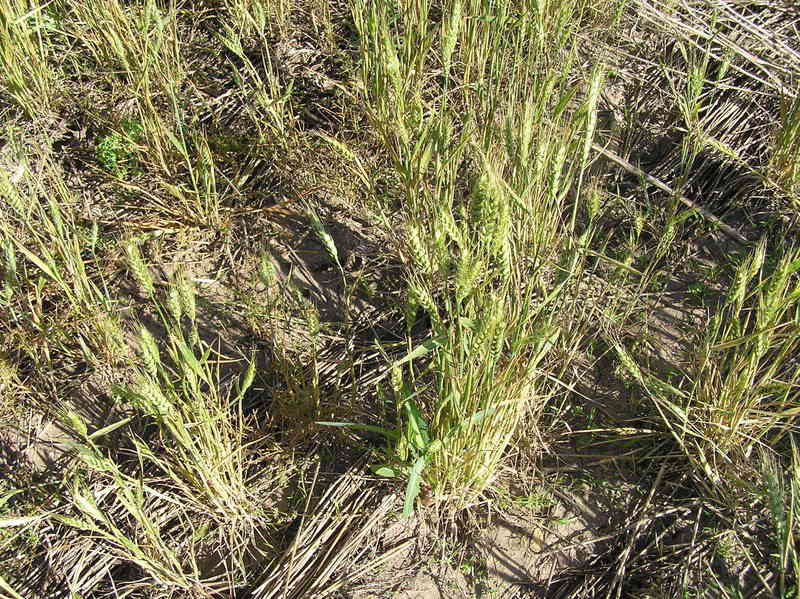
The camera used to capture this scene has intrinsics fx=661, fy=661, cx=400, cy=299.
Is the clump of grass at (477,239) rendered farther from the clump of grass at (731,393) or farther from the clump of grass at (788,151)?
the clump of grass at (788,151)

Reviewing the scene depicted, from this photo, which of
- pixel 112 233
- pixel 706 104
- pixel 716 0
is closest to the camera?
pixel 112 233

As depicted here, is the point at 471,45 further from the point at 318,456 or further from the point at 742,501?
the point at 742,501

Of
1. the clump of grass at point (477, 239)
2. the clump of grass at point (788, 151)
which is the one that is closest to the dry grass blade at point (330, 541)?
the clump of grass at point (477, 239)

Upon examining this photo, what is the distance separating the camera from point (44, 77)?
7.09 feet

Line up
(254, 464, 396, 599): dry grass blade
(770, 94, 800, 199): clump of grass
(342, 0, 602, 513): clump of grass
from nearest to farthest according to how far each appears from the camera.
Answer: (342, 0, 602, 513): clump of grass, (254, 464, 396, 599): dry grass blade, (770, 94, 800, 199): clump of grass

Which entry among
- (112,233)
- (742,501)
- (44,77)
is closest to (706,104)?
(742,501)

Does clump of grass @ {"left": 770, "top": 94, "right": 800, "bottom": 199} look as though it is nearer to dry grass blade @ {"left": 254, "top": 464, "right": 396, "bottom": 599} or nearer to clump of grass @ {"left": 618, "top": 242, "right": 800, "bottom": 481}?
clump of grass @ {"left": 618, "top": 242, "right": 800, "bottom": 481}

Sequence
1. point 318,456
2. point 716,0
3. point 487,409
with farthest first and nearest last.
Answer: point 716,0 → point 318,456 → point 487,409

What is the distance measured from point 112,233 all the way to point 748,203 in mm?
1975

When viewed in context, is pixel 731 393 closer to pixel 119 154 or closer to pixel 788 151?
pixel 788 151

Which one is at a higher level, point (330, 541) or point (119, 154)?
point (119, 154)

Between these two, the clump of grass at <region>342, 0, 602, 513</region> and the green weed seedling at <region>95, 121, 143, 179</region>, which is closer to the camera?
the clump of grass at <region>342, 0, 602, 513</region>

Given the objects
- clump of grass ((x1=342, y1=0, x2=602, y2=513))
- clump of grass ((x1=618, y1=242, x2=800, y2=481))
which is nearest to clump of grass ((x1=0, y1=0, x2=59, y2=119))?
clump of grass ((x1=342, y1=0, x2=602, y2=513))

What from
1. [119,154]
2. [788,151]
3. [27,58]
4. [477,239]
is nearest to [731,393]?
[477,239]
